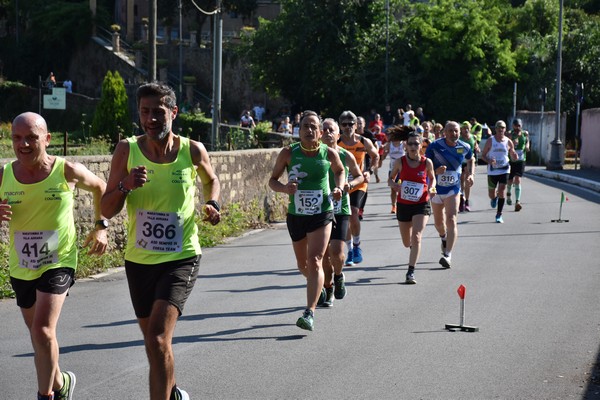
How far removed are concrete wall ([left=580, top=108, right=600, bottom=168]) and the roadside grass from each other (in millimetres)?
22532

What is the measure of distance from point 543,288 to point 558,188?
1827cm

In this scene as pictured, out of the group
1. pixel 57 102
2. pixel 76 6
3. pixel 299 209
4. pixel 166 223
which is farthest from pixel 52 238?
pixel 76 6

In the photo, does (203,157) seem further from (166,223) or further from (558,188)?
(558,188)

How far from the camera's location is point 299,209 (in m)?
9.47

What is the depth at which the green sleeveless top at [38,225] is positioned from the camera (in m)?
6.25

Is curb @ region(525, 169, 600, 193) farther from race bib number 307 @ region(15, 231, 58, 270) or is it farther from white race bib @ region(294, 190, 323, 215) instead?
race bib number 307 @ region(15, 231, 58, 270)

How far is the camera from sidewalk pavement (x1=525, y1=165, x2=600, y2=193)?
30484 millimetres

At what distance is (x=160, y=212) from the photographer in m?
6.05

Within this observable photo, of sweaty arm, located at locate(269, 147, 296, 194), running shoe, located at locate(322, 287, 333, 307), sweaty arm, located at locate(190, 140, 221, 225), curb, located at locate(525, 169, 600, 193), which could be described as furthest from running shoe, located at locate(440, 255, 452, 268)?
curb, located at locate(525, 169, 600, 193)

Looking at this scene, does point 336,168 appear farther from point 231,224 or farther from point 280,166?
point 231,224

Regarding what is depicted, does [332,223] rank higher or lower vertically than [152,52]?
lower

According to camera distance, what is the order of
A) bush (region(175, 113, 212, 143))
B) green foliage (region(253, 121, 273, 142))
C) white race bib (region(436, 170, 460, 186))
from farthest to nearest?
1. bush (region(175, 113, 212, 143))
2. green foliage (region(253, 121, 273, 142))
3. white race bib (region(436, 170, 460, 186))

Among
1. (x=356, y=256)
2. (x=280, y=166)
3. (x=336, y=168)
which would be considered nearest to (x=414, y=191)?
(x=356, y=256)

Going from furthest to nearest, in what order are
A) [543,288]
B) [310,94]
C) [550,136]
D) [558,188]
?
[310,94]
[550,136]
[558,188]
[543,288]
